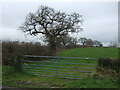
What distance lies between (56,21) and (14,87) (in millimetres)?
23654

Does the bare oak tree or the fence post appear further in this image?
the bare oak tree

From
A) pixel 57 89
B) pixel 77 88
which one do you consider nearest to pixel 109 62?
pixel 77 88

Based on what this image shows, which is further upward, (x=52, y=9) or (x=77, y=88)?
(x=52, y=9)

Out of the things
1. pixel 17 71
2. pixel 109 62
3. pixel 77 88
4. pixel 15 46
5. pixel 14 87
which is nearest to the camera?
pixel 77 88

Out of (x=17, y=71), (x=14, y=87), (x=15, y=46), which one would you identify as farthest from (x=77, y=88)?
(x=15, y=46)

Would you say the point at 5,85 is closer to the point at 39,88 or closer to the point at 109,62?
the point at 39,88

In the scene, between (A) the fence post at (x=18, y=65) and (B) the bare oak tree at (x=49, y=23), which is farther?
(B) the bare oak tree at (x=49, y=23)

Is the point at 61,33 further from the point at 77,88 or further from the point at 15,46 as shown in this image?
the point at 77,88

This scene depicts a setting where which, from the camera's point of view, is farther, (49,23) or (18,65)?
(49,23)

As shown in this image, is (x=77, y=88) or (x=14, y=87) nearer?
(x=77, y=88)

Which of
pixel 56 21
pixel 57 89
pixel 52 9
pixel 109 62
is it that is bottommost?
pixel 57 89

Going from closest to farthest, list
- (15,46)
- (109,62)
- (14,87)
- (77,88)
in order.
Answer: (77,88) → (14,87) → (109,62) → (15,46)

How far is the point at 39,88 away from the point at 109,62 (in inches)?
160

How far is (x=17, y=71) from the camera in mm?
10789
